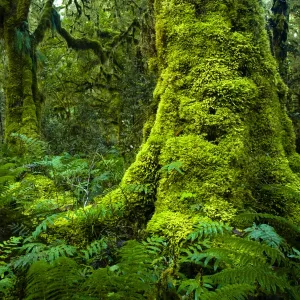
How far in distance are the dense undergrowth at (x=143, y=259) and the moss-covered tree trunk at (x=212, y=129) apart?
0.24 meters

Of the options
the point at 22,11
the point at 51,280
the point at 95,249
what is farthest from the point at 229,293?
the point at 22,11

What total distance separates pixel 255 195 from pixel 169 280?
60.1 inches

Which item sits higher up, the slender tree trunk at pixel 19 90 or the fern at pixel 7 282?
the slender tree trunk at pixel 19 90

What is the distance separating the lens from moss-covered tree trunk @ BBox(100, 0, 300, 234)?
10.4ft

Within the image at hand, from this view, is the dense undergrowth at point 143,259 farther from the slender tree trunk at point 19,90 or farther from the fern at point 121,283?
the slender tree trunk at point 19,90

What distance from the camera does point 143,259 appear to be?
2.31 meters

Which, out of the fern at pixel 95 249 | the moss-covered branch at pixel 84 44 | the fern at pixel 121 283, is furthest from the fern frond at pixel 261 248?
the moss-covered branch at pixel 84 44

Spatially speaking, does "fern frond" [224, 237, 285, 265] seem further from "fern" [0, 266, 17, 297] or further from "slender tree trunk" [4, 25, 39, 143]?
"slender tree trunk" [4, 25, 39, 143]

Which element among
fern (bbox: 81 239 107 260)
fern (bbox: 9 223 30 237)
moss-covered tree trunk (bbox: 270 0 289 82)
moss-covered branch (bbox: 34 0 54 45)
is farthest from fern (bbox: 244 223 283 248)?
moss-covered branch (bbox: 34 0 54 45)

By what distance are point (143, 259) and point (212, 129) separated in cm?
169

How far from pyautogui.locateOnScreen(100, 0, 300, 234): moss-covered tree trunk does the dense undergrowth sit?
0.24 metres

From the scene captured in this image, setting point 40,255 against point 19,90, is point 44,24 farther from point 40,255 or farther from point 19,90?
point 40,255

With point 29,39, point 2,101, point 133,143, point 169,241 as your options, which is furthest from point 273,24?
point 2,101

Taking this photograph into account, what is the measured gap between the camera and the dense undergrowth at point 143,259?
2.03m
